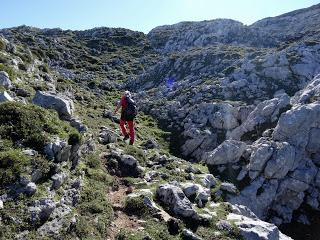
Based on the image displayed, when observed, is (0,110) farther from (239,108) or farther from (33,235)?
(239,108)

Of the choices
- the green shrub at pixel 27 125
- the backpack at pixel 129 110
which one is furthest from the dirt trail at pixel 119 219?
the backpack at pixel 129 110

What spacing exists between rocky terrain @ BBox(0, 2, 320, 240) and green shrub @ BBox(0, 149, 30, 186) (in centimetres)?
4

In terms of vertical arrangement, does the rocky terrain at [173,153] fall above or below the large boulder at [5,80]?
Result: below

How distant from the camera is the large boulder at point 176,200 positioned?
17.6m

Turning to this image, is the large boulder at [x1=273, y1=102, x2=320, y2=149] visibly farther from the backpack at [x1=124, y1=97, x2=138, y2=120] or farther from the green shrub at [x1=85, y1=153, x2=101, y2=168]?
the green shrub at [x1=85, y1=153, x2=101, y2=168]

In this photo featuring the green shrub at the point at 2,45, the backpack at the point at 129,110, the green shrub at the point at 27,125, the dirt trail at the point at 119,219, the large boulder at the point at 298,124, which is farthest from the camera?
the green shrub at the point at 2,45

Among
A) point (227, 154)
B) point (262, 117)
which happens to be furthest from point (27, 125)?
point (262, 117)

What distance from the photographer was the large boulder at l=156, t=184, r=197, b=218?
1756 centimetres

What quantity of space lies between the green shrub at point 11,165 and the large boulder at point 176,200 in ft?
20.5

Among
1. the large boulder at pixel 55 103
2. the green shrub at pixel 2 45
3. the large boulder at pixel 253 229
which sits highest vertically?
the green shrub at pixel 2 45

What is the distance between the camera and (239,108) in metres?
41.7

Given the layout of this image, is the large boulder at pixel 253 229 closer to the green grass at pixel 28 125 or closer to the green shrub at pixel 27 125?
the green grass at pixel 28 125

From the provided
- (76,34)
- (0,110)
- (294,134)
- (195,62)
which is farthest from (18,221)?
(76,34)

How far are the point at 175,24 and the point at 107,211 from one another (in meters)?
128
